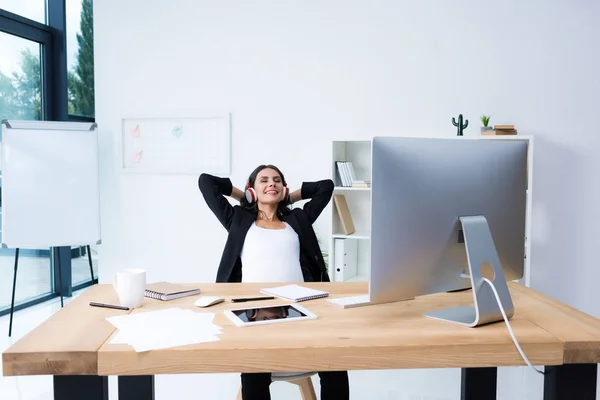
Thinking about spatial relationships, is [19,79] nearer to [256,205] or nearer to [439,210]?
[256,205]

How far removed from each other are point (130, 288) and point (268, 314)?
1.40 ft

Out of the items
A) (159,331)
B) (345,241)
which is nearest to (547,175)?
(345,241)

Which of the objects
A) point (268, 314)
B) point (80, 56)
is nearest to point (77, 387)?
point (268, 314)

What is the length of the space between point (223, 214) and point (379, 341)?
1.62 metres

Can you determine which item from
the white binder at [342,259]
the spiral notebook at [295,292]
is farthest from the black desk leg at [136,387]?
the white binder at [342,259]

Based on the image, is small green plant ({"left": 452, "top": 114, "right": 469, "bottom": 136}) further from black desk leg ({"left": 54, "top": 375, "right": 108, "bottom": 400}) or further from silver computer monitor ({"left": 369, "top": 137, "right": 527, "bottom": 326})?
black desk leg ({"left": 54, "top": 375, "right": 108, "bottom": 400})

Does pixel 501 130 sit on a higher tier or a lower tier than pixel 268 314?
higher

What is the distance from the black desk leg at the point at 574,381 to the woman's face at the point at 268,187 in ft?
5.30

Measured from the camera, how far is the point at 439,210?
1405mm

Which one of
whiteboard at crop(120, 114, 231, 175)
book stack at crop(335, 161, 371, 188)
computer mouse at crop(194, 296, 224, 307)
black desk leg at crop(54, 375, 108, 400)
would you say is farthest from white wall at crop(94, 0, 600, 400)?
black desk leg at crop(54, 375, 108, 400)

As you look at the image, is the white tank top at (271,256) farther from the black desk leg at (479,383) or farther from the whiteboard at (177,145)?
the whiteboard at (177,145)

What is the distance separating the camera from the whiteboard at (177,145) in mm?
4191

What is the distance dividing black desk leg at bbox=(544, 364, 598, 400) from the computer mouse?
3.06ft

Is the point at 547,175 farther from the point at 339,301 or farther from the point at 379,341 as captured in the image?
the point at 379,341
